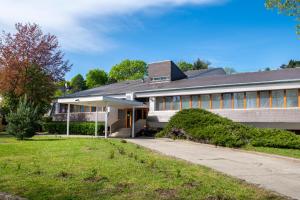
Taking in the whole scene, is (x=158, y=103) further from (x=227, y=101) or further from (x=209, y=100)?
(x=227, y=101)

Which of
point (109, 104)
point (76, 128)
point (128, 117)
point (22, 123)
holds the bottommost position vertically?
→ point (76, 128)

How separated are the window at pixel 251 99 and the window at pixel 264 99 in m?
0.44

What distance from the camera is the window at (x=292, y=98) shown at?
24.4 meters

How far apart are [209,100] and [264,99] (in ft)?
15.5

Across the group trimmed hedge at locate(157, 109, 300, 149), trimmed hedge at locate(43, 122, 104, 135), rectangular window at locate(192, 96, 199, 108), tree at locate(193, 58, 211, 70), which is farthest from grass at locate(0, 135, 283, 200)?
tree at locate(193, 58, 211, 70)

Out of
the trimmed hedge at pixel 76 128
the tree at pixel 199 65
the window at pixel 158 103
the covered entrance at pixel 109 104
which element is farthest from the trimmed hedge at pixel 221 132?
the tree at pixel 199 65

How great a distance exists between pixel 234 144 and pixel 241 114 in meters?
7.20

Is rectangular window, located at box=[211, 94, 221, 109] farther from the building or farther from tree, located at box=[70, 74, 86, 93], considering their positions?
tree, located at box=[70, 74, 86, 93]

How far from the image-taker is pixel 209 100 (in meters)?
29.0

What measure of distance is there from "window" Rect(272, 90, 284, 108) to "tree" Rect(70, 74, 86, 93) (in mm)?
71816

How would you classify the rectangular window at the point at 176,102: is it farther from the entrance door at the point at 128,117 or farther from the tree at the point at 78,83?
the tree at the point at 78,83

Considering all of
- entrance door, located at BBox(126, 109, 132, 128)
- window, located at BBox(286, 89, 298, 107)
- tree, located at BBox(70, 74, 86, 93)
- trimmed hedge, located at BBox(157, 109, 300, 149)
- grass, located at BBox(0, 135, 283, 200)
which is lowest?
grass, located at BBox(0, 135, 283, 200)

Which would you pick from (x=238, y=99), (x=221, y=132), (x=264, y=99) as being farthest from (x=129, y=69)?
(x=221, y=132)

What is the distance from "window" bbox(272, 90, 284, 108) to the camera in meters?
25.0
